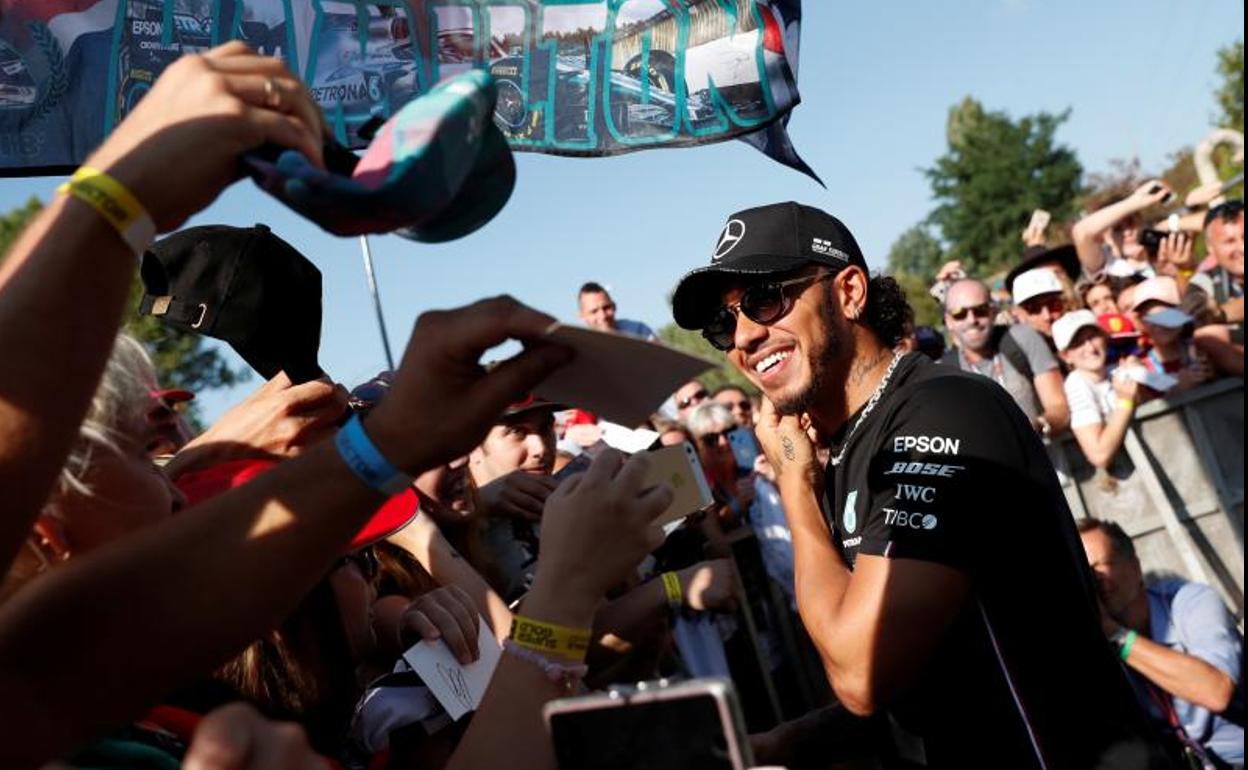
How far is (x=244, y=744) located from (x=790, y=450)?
1964 millimetres

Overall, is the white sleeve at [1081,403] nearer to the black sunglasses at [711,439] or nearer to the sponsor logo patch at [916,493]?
the black sunglasses at [711,439]

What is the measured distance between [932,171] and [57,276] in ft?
228

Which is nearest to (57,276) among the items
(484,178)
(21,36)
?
(484,178)

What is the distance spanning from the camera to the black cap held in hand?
93.9 inches

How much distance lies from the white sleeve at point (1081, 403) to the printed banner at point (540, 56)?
10.7 ft

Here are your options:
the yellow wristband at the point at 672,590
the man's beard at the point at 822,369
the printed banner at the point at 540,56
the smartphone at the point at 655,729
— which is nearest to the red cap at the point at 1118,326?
the yellow wristband at the point at 672,590

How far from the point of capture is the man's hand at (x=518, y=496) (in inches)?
160

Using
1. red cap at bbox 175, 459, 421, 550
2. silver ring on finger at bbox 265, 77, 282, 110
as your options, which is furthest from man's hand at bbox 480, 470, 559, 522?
silver ring on finger at bbox 265, 77, 282, 110

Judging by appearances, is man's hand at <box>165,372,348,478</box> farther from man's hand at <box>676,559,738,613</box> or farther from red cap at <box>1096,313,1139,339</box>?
red cap at <box>1096,313,1139,339</box>

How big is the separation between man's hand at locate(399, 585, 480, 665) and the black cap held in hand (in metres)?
0.65

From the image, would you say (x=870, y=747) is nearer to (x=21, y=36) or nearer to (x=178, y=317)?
(x=178, y=317)

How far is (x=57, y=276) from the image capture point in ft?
3.91

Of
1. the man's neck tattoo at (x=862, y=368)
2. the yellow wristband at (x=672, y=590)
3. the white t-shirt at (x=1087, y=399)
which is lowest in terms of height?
the white t-shirt at (x=1087, y=399)
